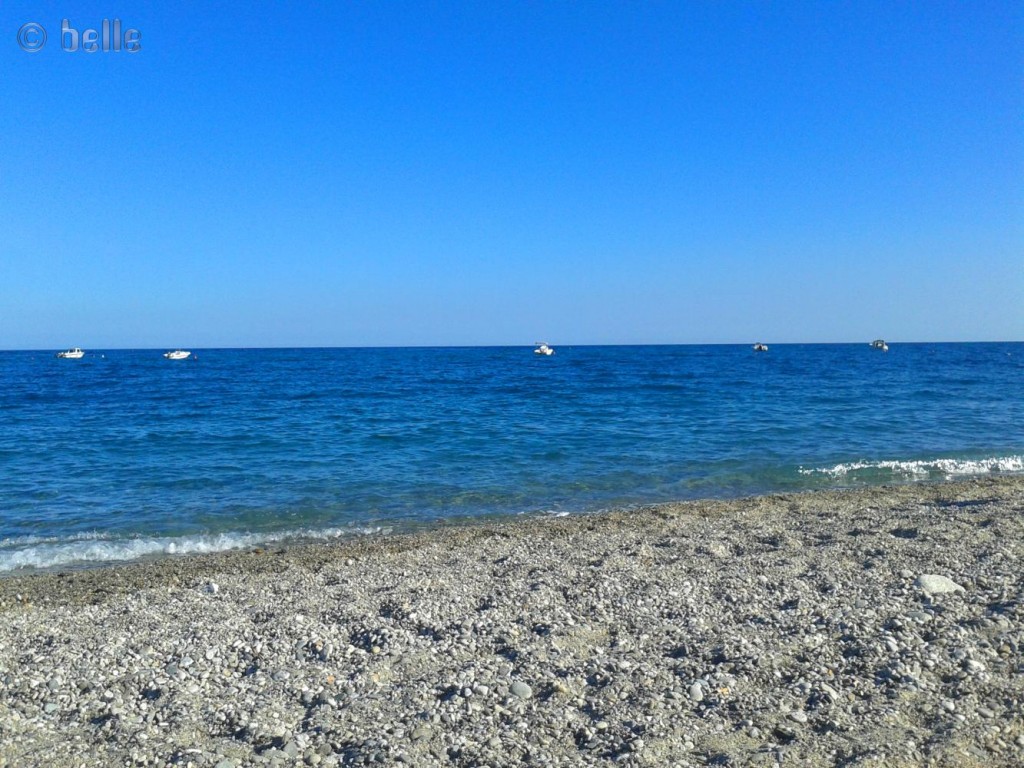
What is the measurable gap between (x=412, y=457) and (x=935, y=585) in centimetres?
1331

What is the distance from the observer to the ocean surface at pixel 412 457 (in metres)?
13.1

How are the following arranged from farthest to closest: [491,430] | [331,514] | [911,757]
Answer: [491,430]
[331,514]
[911,757]

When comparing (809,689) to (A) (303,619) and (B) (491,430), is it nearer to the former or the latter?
(A) (303,619)

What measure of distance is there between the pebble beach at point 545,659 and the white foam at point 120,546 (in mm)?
1044

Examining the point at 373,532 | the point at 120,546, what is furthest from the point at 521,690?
the point at 120,546

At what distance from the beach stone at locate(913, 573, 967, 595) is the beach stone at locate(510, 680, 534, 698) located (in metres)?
4.36

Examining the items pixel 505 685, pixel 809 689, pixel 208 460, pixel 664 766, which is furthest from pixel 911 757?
pixel 208 460

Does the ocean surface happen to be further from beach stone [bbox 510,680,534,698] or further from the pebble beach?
beach stone [bbox 510,680,534,698]

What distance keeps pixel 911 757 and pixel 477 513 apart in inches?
387

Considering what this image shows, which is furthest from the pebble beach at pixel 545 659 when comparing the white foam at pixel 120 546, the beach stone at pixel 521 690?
the white foam at pixel 120 546

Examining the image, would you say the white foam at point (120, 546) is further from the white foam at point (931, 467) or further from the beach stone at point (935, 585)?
the white foam at point (931, 467)

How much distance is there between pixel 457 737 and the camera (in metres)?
4.87

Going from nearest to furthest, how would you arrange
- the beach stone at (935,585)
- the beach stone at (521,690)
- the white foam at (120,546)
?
1. the beach stone at (521,690)
2. the beach stone at (935,585)
3. the white foam at (120,546)

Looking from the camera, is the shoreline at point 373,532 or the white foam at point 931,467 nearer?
the shoreline at point 373,532
